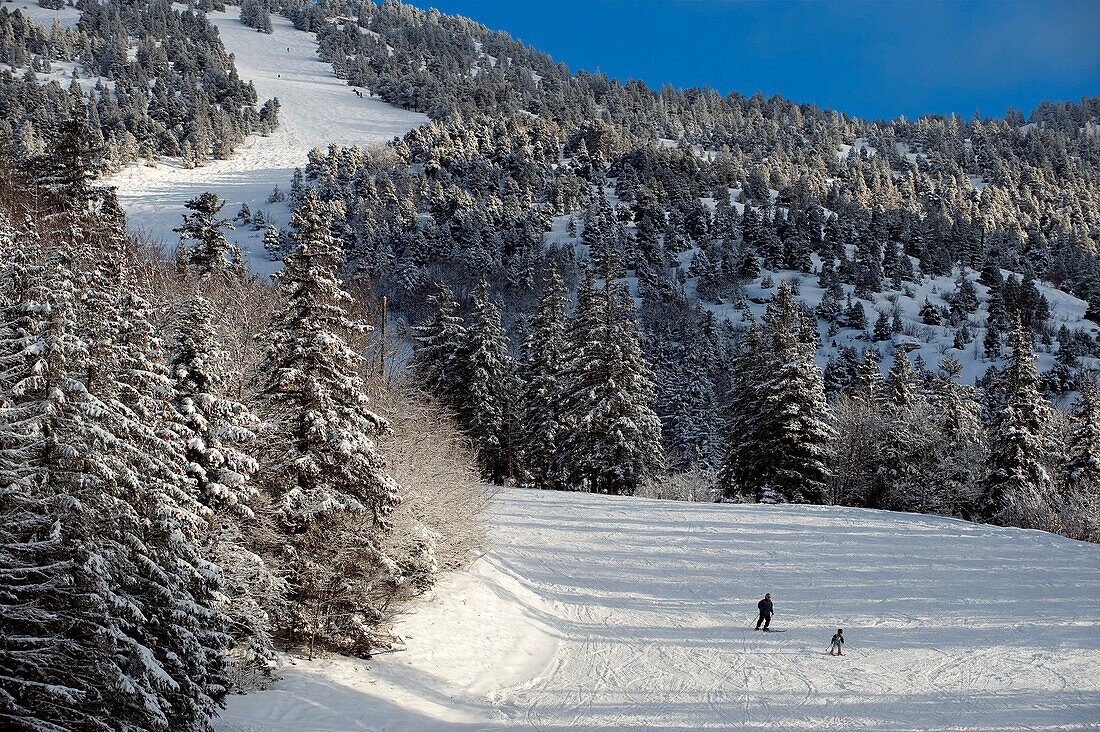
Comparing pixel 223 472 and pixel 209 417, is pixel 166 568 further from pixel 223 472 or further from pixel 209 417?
pixel 209 417

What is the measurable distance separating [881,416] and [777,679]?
106 feet

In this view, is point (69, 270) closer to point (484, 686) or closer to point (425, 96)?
point (484, 686)

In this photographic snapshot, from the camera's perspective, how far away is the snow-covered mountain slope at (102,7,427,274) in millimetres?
99000

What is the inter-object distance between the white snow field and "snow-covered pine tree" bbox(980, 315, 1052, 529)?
9634 millimetres

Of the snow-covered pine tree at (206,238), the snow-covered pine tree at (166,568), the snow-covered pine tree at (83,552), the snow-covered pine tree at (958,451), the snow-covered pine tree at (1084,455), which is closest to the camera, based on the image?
the snow-covered pine tree at (83,552)

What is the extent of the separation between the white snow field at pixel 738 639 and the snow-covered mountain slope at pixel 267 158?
193 ft

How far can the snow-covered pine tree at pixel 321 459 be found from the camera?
12.9 metres

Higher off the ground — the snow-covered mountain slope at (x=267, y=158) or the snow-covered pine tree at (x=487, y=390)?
the snow-covered mountain slope at (x=267, y=158)

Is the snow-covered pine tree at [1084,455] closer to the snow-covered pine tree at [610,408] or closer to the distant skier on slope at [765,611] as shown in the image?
the snow-covered pine tree at [610,408]

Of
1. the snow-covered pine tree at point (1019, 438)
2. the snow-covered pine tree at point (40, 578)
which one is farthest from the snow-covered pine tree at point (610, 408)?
the snow-covered pine tree at point (40, 578)

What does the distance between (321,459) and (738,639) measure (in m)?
12.4

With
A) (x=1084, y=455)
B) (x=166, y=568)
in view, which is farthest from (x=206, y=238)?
(x=1084, y=455)

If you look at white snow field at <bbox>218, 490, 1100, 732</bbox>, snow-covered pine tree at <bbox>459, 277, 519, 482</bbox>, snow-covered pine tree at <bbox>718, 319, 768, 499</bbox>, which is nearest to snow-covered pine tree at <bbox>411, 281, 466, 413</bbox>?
snow-covered pine tree at <bbox>459, 277, 519, 482</bbox>

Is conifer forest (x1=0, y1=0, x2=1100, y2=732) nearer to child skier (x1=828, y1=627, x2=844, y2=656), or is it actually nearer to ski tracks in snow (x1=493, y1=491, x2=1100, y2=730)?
ski tracks in snow (x1=493, y1=491, x2=1100, y2=730)
